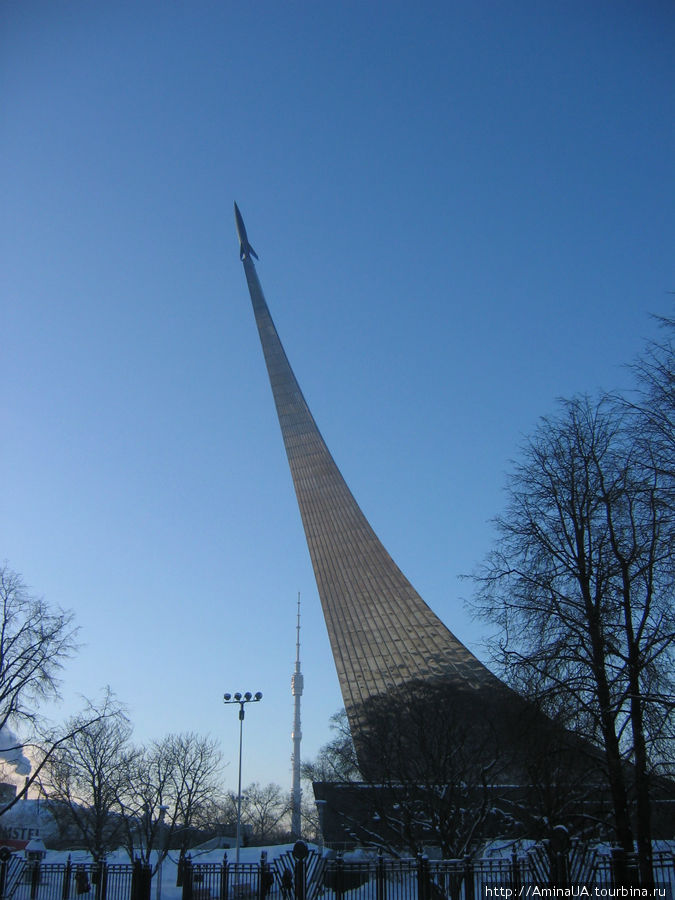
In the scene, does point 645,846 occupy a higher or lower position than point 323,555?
lower

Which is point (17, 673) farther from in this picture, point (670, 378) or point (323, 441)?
point (323, 441)

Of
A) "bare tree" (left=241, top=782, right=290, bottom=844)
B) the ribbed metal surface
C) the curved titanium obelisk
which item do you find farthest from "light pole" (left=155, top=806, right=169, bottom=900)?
"bare tree" (left=241, top=782, right=290, bottom=844)

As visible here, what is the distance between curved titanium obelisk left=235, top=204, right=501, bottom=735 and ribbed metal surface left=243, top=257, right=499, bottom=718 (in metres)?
0.04

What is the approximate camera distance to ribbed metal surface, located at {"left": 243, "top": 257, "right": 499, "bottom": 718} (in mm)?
31781

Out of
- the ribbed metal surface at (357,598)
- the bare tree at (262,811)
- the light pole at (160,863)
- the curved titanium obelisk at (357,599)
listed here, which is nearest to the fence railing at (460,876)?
the light pole at (160,863)

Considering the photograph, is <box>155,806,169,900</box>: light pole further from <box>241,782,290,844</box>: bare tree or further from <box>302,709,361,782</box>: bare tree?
<box>241,782,290,844</box>: bare tree

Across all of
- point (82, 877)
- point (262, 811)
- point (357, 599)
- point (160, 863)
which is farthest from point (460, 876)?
point (262, 811)

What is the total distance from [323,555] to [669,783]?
28.3 m

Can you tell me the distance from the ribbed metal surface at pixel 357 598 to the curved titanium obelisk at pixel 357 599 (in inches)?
1.6

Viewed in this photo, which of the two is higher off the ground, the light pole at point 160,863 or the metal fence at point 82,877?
the metal fence at point 82,877

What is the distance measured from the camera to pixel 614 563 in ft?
33.4

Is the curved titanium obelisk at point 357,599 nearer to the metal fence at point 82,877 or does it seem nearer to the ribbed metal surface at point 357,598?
the ribbed metal surface at point 357,598

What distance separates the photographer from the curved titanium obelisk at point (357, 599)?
31.7 m

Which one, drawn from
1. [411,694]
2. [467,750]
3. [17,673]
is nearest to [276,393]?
[411,694]
